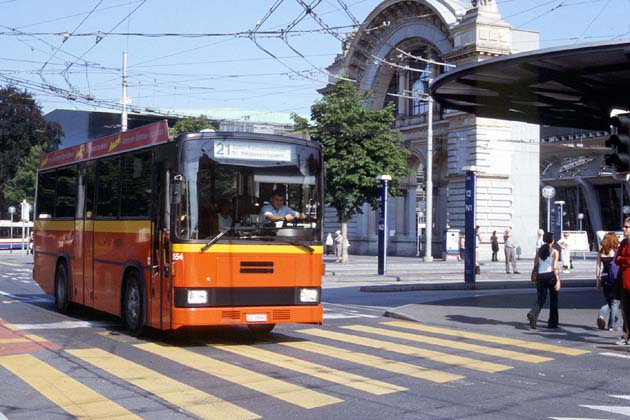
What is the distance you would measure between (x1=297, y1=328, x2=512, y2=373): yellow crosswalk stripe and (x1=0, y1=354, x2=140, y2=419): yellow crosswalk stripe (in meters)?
4.55

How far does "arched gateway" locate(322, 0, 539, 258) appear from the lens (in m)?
49.6

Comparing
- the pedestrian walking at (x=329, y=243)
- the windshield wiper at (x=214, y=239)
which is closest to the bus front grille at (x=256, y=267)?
the windshield wiper at (x=214, y=239)

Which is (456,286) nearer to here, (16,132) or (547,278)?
(547,278)

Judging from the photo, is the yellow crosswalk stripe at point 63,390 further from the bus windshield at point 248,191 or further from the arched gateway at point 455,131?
the arched gateway at point 455,131

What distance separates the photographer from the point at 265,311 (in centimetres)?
1230

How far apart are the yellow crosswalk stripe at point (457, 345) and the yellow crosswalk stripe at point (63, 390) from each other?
5623 millimetres

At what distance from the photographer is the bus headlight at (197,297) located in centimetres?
1187

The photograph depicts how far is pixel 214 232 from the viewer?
39.3 ft

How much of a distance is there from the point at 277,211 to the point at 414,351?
268 centimetres

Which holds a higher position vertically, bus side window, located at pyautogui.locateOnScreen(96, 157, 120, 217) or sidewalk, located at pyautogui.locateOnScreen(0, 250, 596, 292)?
bus side window, located at pyautogui.locateOnScreen(96, 157, 120, 217)

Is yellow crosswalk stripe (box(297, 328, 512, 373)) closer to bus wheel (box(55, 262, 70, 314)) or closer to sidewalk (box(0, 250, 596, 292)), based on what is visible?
bus wheel (box(55, 262, 70, 314))

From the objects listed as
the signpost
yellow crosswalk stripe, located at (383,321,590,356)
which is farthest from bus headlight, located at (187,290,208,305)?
the signpost

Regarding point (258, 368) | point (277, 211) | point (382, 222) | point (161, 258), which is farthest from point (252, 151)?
point (382, 222)

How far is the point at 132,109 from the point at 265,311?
76.3 feet
